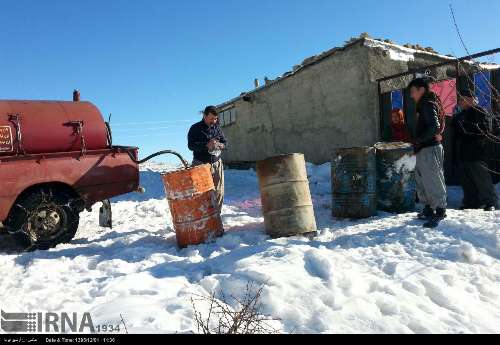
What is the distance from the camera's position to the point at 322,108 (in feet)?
37.6

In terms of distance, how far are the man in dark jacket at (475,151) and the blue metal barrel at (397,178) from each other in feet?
3.01

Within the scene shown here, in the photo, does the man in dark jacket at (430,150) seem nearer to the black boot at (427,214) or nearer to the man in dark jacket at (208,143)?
the black boot at (427,214)

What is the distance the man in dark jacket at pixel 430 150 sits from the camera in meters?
5.16

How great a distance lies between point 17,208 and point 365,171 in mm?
4775

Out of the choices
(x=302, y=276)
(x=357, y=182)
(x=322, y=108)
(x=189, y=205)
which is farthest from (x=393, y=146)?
(x=322, y=108)

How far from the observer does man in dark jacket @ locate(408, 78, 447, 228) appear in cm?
516

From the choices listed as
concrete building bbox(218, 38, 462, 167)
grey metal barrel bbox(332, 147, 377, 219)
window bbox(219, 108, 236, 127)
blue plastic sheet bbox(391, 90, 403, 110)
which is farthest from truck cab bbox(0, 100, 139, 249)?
window bbox(219, 108, 236, 127)

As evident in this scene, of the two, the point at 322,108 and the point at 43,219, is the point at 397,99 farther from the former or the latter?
the point at 43,219

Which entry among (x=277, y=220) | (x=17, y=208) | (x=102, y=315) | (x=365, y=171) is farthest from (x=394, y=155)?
(x=17, y=208)

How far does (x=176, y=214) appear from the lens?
5.18 m

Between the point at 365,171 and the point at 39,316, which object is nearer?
the point at 39,316

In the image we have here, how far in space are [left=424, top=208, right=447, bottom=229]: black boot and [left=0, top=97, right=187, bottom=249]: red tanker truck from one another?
376 centimetres

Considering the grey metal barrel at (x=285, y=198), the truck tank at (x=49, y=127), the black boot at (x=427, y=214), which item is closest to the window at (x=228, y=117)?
the truck tank at (x=49, y=127)
